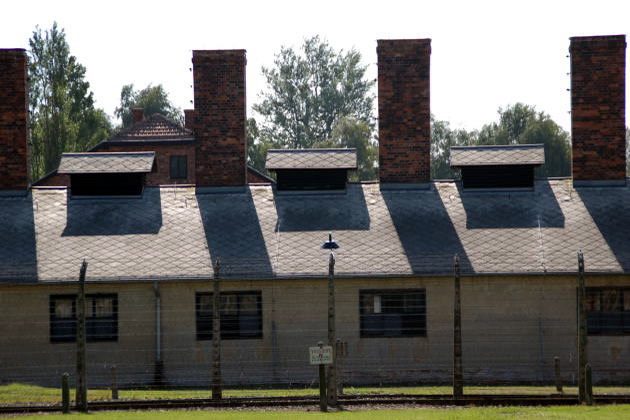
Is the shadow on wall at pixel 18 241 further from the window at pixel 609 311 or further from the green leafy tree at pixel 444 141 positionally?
the green leafy tree at pixel 444 141

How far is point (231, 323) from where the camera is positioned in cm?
2495

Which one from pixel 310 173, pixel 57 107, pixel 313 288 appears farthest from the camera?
pixel 57 107

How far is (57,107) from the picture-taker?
63.1m

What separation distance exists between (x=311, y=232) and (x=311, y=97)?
5279 centimetres

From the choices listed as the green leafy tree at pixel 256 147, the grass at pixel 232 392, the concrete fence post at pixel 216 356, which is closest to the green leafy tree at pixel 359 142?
the green leafy tree at pixel 256 147

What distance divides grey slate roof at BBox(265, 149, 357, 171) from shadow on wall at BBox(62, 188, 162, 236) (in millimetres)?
2972

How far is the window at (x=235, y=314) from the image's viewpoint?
24859mm

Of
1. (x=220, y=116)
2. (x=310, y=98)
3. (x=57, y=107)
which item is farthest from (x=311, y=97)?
(x=220, y=116)

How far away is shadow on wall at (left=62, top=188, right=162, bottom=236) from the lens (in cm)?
2652

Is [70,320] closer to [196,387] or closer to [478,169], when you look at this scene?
[196,387]

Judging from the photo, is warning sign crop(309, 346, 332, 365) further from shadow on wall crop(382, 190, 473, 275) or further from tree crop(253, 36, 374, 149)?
tree crop(253, 36, 374, 149)

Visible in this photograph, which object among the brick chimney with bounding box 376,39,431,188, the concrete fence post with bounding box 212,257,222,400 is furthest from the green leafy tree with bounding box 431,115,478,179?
the concrete fence post with bounding box 212,257,222,400

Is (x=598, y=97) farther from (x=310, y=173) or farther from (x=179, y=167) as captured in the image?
(x=179, y=167)

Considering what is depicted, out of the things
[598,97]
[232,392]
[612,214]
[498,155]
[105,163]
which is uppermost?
[598,97]
